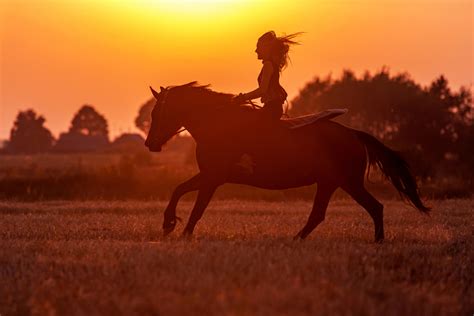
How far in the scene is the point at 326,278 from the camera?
297 inches

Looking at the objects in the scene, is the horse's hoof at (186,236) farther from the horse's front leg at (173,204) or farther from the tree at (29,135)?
the tree at (29,135)

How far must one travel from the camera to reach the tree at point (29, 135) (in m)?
110

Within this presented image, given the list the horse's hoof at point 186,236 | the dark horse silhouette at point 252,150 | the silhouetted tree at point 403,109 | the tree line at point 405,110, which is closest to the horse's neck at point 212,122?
the dark horse silhouette at point 252,150

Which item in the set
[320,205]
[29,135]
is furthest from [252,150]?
[29,135]

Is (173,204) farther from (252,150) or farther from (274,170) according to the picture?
(274,170)

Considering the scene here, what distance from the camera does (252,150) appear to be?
11.6 m

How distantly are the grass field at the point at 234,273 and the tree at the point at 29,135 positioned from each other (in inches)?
3958

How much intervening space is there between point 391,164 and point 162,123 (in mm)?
3632

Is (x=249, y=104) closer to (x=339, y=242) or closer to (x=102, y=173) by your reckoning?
(x=339, y=242)

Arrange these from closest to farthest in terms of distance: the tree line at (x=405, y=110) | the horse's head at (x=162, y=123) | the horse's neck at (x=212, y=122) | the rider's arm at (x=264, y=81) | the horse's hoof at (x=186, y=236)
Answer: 1. the horse's hoof at (x=186, y=236)
2. the rider's arm at (x=264, y=81)
3. the horse's neck at (x=212, y=122)
4. the horse's head at (x=162, y=123)
5. the tree line at (x=405, y=110)

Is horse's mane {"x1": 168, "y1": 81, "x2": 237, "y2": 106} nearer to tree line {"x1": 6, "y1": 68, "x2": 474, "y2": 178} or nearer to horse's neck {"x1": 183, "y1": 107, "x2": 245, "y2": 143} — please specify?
horse's neck {"x1": 183, "y1": 107, "x2": 245, "y2": 143}

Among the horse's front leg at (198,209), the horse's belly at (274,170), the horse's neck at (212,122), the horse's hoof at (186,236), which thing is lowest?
the horse's hoof at (186,236)

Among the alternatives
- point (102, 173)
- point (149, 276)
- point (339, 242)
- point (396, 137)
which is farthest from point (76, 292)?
point (396, 137)

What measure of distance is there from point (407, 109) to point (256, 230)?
4970cm
